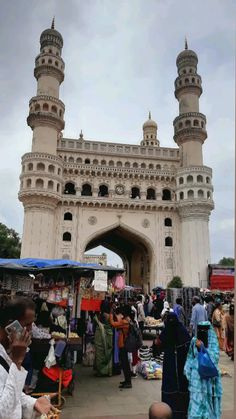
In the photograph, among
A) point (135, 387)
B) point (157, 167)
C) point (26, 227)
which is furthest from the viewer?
point (157, 167)

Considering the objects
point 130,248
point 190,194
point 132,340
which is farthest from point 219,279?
point 132,340

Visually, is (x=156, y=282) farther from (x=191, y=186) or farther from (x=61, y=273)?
(x=61, y=273)

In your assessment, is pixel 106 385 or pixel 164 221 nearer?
pixel 106 385

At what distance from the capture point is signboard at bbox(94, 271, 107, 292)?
8312 mm

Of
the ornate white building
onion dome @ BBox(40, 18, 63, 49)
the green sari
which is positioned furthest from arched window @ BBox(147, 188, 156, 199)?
the green sari

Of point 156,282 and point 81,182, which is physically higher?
point 81,182

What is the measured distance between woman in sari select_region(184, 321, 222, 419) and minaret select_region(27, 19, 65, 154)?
26.8 metres

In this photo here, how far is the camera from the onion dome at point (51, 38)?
1294 inches

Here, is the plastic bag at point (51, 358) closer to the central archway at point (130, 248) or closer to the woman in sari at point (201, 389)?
the woman in sari at point (201, 389)

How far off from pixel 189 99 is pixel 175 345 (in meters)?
31.8

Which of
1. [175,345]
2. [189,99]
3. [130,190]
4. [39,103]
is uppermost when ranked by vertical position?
[189,99]

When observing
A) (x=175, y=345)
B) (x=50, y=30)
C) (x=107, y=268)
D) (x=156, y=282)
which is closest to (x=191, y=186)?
(x=156, y=282)

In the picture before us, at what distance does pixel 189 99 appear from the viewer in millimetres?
33375

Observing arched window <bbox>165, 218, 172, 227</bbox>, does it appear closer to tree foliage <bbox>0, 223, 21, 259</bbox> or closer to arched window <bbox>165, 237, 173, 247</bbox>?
arched window <bbox>165, 237, 173, 247</bbox>
